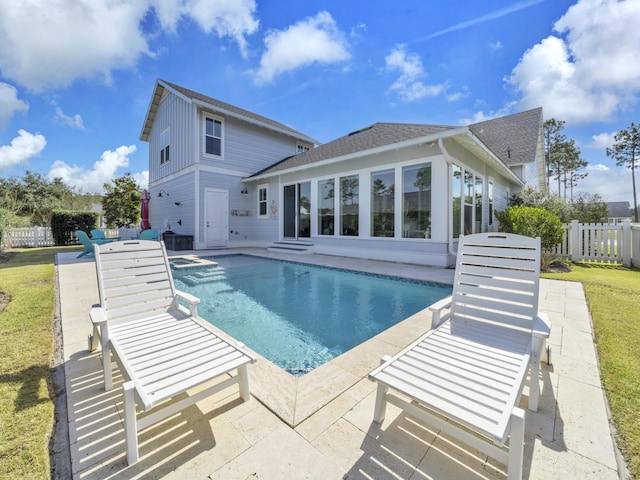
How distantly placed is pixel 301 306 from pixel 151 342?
3.03m

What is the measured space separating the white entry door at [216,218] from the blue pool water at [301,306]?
496 cm

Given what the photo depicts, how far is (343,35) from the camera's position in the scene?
394 inches

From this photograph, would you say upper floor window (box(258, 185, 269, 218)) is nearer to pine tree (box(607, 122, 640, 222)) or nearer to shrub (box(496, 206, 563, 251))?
shrub (box(496, 206, 563, 251))

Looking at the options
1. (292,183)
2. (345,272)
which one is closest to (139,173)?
(292,183)

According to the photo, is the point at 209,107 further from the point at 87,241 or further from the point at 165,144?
the point at 87,241

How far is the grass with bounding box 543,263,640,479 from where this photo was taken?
1734 mm

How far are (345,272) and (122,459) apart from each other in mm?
6434

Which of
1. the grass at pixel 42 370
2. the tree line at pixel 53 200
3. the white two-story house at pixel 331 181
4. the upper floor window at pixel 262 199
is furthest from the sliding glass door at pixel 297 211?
the tree line at pixel 53 200

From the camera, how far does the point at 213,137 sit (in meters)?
12.6

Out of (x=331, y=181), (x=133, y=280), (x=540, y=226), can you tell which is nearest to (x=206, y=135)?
(x=331, y=181)

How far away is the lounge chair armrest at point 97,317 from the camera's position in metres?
2.19

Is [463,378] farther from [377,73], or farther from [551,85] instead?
[551,85]

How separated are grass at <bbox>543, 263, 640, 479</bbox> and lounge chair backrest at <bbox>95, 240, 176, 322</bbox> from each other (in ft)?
12.6

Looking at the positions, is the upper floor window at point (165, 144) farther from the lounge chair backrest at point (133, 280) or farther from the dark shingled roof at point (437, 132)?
the lounge chair backrest at point (133, 280)
